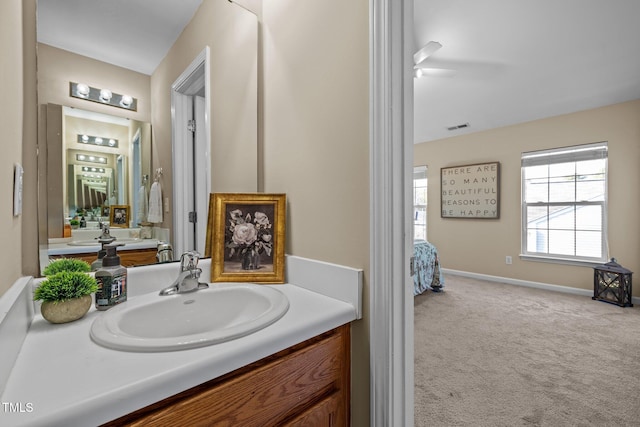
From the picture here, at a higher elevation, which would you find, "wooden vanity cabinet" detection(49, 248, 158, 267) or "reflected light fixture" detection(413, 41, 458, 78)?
"reflected light fixture" detection(413, 41, 458, 78)

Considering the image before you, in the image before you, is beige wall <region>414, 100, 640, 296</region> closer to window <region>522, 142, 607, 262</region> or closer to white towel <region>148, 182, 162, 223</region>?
window <region>522, 142, 607, 262</region>

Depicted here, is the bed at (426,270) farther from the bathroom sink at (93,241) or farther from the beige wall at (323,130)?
the bathroom sink at (93,241)

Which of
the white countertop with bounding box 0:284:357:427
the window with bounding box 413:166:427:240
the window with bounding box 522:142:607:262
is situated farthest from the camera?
the window with bounding box 413:166:427:240

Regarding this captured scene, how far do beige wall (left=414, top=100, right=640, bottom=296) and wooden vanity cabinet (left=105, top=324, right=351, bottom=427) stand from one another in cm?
444

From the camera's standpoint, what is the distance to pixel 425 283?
358 cm

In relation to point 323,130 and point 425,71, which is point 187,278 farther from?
point 425,71

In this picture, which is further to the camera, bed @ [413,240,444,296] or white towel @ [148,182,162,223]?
bed @ [413,240,444,296]

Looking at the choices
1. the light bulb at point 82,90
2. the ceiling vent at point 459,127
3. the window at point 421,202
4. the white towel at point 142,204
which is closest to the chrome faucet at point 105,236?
the white towel at point 142,204

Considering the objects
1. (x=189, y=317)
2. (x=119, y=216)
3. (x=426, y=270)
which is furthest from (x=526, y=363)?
(x=119, y=216)

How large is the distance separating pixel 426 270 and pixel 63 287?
3.58 m

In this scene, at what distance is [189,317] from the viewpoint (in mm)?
916

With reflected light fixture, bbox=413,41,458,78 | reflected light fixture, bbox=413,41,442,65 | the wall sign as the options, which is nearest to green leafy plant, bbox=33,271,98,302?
reflected light fixture, bbox=413,41,442,65

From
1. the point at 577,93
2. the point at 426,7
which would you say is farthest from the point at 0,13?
the point at 577,93

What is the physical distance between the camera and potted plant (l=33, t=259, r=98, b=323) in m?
0.69
